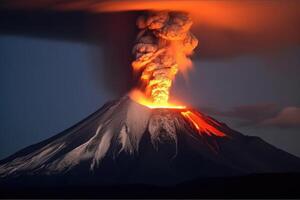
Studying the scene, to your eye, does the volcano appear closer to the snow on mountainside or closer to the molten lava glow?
the snow on mountainside

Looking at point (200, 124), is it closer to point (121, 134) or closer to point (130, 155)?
point (121, 134)

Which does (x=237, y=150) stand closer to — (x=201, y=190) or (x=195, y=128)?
(x=195, y=128)

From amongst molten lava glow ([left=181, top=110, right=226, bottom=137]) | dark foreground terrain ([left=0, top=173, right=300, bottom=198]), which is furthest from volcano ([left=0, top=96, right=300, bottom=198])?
dark foreground terrain ([left=0, top=173, right=300, bottom=198])

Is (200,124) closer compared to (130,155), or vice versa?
(130,155)

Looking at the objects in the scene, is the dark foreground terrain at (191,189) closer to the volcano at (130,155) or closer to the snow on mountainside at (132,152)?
the volcano at (130,155)

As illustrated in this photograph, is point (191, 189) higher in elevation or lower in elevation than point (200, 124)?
lower

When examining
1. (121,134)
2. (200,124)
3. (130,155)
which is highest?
(200,124)

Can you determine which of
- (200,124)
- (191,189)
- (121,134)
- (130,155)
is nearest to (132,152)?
(130,155)
